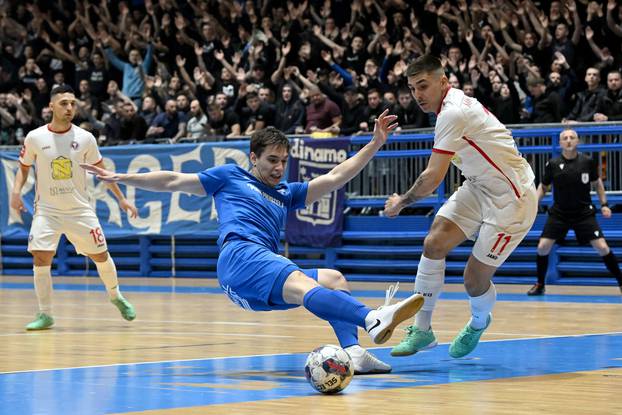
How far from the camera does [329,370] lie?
714cm

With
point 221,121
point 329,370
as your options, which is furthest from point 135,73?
point 329,370

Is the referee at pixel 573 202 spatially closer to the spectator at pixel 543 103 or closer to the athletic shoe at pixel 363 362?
the spectator at pixel 543 103

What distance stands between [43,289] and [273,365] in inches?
192

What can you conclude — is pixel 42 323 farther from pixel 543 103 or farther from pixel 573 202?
pixel 543 103

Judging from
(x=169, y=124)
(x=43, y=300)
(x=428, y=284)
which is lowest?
(x=43, y=300)

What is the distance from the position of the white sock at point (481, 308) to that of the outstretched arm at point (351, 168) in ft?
4.61

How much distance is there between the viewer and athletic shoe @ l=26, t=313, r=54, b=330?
40.9 feet

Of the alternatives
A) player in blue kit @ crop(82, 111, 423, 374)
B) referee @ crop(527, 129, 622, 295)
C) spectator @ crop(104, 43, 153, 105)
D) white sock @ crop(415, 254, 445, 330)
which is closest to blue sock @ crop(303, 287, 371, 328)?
player in blue kit @ crop(82, 111, 423, 374)

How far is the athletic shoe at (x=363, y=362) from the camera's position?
8.01m

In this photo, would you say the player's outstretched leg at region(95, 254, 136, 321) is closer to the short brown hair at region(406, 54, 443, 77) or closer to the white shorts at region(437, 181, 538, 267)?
the white shorts at region(437, 181, 538, 267)

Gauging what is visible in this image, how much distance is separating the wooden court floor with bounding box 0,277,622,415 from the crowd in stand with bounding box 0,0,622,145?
4981mm

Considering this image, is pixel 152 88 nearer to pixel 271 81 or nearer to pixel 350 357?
pixel 271 81

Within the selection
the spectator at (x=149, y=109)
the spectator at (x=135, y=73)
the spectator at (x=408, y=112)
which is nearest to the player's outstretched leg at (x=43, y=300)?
the spectator at (x=408, y=112)

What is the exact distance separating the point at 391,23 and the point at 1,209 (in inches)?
346
